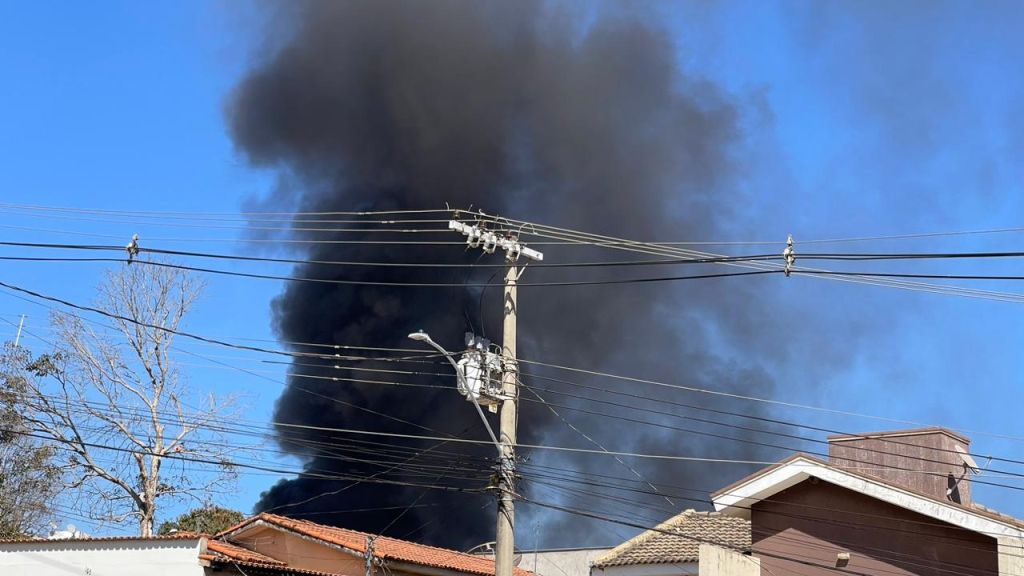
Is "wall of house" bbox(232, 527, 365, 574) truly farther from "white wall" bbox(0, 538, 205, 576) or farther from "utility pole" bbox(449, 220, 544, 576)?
Answer: "utility pole" bbox(449, 220, 544, 576)

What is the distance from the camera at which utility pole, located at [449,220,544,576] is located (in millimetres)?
17922

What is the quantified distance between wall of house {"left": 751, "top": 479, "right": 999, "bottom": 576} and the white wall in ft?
36.3

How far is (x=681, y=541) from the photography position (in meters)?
25.0

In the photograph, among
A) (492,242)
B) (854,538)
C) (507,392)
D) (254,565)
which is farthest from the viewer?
(254,565)

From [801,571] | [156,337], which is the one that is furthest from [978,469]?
[156,337]

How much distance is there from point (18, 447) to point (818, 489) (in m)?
30.2

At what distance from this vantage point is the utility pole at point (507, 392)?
17.9m

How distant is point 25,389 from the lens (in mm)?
38219

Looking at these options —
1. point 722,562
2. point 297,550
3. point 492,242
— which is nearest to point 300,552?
point 297,550

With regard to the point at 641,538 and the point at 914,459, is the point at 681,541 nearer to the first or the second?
the point at 641,538

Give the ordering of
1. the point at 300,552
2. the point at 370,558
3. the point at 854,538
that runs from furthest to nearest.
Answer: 1. the point at 300,552
2. the point at 370,558
3. the point at 854,538

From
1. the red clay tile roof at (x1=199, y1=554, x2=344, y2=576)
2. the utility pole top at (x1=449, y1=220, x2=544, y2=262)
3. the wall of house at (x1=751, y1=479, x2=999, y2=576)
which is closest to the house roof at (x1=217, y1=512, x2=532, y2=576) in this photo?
the red clay tile roof at (x1=199, y1=554, x2=344, y2=576)

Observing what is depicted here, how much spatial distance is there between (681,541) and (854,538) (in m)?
4.91

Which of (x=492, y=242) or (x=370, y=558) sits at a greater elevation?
(x=492, y=242)
